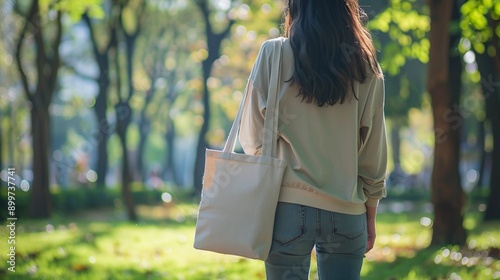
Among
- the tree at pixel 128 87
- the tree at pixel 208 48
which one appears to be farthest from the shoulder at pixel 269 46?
the tree at pixel 208 48

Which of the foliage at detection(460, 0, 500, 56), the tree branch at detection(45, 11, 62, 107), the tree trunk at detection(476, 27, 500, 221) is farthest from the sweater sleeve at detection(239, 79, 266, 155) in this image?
the tree branch at detection(45, 11, 62, 107)

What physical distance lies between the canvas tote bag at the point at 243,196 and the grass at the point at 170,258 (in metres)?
4.78

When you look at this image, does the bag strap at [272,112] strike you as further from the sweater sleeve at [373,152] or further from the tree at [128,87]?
the tree at [128,87]

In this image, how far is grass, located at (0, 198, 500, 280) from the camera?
27.0 feet

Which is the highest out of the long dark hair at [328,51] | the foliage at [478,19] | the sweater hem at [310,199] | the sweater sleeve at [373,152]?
the foliage at [478,19]

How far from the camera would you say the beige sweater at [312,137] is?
308 centimetres

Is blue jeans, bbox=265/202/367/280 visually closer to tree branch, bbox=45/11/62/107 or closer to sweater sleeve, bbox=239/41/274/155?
sweater sleeve, bbox=239/41/274/155

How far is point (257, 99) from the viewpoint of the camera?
3146 mm

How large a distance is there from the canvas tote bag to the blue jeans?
0.06m

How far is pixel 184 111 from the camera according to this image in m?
40.1

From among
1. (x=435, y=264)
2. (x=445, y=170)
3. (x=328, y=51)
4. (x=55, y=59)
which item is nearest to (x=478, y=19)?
(x=445, y=170)

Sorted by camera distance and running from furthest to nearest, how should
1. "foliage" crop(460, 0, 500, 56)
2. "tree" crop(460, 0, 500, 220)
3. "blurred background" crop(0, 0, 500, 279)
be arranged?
1. "blurred background" crop(0, 0, 500, 279)
2. "tree" crop(460, 0, 500, 220)
3. "foliage" crop(460, 0, 500, 56)

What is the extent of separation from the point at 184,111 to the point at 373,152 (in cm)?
3705

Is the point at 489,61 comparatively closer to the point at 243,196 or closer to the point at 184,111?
the point at 243,196
